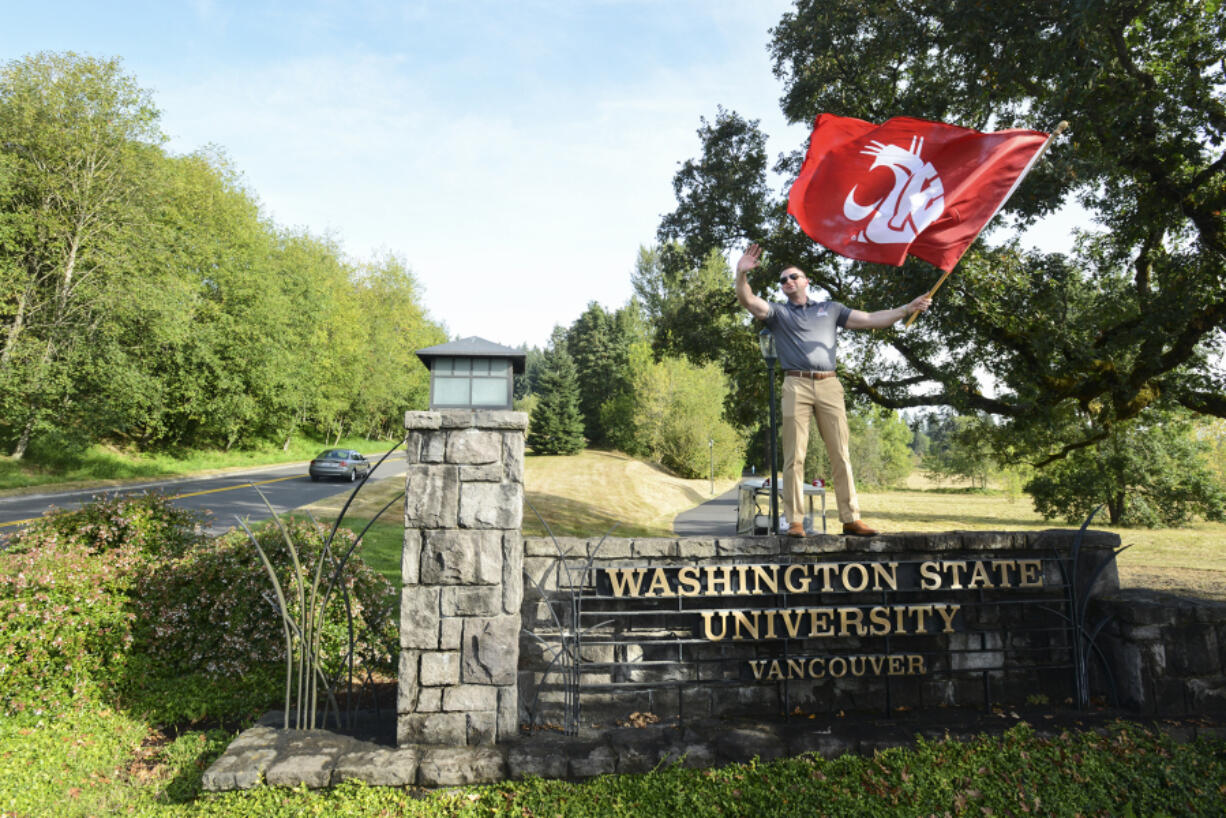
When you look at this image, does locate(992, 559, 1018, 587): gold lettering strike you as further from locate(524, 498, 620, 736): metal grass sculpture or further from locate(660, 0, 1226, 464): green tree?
locate(660, 0, 1226, 464): green tree

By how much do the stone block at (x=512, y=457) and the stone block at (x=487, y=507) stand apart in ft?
0.21

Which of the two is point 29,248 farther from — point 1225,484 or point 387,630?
point 1225,484

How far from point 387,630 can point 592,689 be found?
232 centimetres

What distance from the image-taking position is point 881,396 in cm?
1424

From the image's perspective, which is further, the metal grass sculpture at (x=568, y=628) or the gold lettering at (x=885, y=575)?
the gold lettering at (x=885, y=575)

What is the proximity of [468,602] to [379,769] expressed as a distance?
1.03 m

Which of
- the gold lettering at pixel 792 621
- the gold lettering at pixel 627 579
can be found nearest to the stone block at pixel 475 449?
the gold lettering at pixel 627 579

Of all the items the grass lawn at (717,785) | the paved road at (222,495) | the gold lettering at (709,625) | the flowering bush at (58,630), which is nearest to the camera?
the grass lawn at (717,785)

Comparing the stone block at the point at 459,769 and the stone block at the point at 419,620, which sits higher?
the stone block at the point at 419,620

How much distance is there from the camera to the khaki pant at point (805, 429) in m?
4.57

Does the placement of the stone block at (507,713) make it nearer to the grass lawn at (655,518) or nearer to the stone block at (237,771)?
the stone block at (237,771)

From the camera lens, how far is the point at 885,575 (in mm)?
4484

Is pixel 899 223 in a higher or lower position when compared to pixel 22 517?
higher

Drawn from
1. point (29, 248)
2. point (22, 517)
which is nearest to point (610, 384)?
point (29, 248)
